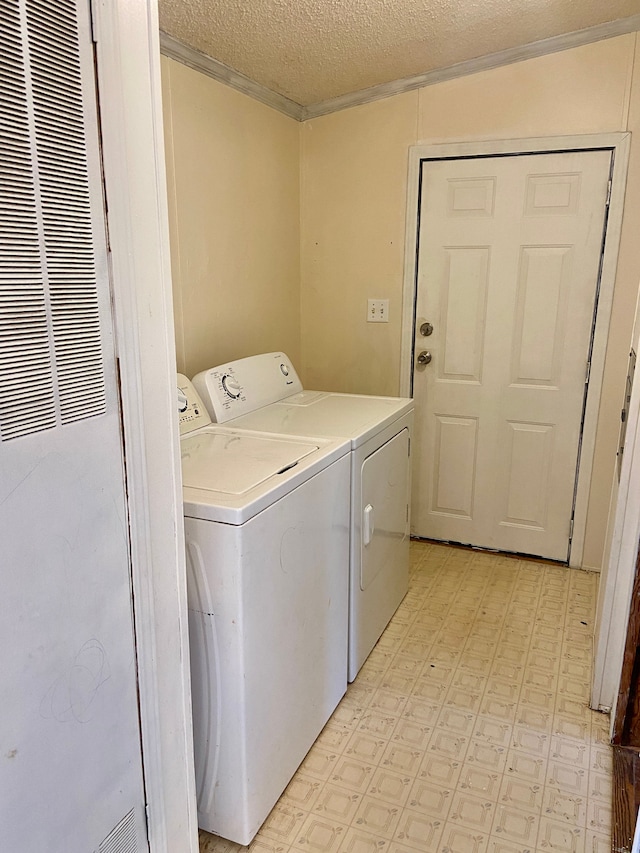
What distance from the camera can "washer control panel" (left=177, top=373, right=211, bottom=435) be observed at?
1.87 meters

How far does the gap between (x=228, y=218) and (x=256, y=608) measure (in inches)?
64.2

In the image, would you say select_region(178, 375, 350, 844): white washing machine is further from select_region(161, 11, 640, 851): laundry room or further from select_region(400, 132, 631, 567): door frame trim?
select_region(400, 132, 631, 567): door frame trim

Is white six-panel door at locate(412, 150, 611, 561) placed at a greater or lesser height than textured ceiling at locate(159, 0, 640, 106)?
lesser

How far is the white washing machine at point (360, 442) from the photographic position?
1.96m

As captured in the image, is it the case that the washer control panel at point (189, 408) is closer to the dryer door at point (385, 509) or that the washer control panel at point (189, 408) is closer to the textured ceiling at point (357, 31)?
the dryer door at point (385, 509)

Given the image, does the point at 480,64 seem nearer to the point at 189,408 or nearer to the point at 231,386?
the point at 231,386

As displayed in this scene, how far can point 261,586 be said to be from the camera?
140 cm

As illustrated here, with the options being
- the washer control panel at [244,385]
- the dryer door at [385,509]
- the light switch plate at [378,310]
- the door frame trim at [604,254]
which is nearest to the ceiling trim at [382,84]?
the door frame trim at [604,254]

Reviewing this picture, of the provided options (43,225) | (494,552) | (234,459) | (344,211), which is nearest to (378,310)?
(344,211)

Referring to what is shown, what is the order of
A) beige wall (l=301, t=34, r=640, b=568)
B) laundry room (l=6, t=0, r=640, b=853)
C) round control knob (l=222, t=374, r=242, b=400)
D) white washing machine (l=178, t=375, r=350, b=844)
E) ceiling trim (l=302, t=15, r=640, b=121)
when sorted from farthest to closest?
beige wall (l=301, t=34, r=640, b=568) → ceiling trim (l=302, t=15, r=640, b=121) → round control knob (l=222, t=374, r=242, b=400) → white washing machine (l=178, t=375, r=350, b=844) → laundry room (l=6, t=0, r=640, b=853)

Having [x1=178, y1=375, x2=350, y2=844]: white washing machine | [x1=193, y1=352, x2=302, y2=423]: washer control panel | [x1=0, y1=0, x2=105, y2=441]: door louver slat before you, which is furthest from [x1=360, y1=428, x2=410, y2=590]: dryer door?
[x1=0, y1=0, x2=105, y2=441]: door louver slat

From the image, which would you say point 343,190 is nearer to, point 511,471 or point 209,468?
point 511,471

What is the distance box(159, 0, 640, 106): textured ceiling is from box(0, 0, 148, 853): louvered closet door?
4.20 ft

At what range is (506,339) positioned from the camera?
278cm
